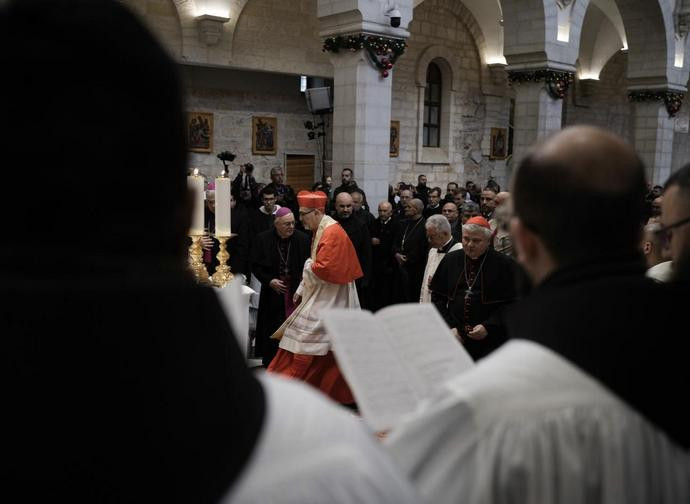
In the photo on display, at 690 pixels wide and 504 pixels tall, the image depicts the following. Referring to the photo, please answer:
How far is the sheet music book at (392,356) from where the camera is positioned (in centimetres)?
139

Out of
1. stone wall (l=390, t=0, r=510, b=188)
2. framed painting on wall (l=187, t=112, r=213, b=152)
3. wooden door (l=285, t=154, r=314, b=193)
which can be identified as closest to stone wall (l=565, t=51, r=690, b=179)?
stone wall (l=390, t=0, r=510, b=188)

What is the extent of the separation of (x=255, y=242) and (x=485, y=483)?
211 inches

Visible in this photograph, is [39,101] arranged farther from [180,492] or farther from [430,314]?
[430,314]

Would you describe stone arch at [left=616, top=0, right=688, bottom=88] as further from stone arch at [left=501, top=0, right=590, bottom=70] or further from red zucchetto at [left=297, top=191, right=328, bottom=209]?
→ red zucchetto at [left=297, top=191, right=328, bottom=209]

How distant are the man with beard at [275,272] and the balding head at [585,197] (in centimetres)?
498

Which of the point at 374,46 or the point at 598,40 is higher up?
the point at 598,40

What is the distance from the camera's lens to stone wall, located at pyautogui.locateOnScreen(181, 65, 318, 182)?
43.6ft

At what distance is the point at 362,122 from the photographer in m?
9.72

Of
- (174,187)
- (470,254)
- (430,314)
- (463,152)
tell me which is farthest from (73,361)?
(463,152)

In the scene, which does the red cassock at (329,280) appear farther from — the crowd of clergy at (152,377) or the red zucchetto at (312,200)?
the crowd of clergy at (152,377)

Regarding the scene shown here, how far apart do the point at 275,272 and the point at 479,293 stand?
2.35m

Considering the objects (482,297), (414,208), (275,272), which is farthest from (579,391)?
(414,208)

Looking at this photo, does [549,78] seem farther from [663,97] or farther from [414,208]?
[414,208]

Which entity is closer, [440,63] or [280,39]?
[280,39]
